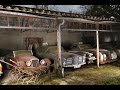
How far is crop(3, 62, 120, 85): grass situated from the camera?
1165cm

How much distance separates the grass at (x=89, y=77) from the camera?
11648mm

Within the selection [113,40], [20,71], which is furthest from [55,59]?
[113,40]

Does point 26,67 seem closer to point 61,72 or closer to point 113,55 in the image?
point 61,72

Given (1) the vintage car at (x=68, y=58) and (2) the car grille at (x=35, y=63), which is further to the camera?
(1) the vintage car at (x=68, y=58)

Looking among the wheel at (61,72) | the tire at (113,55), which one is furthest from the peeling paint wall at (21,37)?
the tire at (113,55)

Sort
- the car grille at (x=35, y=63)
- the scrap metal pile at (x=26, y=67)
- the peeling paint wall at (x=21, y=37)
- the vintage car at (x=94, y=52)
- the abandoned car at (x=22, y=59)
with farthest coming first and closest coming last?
the vintage car at (x=94, y=52)
the peeling paint wall at (x=21, y=37)
the car grille at (x=35, y=63)
the abandoned car at (x=22, y=59)
the scrap metal pile at (x=26, y=67)

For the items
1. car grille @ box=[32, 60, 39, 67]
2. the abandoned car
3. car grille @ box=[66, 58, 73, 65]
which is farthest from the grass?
the abandoned car

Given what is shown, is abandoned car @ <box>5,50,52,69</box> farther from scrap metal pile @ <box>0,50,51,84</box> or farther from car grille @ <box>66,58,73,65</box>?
car grille @ <box>66,58,73,65</box>

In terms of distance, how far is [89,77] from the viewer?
12.6 metres

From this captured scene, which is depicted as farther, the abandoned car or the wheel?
the wheel

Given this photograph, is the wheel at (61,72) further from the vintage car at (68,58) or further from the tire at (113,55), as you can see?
the tire at (113,55)

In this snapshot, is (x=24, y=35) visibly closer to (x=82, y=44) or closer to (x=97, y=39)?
(x=82, y=44)

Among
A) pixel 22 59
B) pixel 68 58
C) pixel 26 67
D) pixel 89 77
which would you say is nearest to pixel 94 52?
pixel 68 58

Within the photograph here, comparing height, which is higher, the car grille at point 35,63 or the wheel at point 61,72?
the car grille at point 35,63
